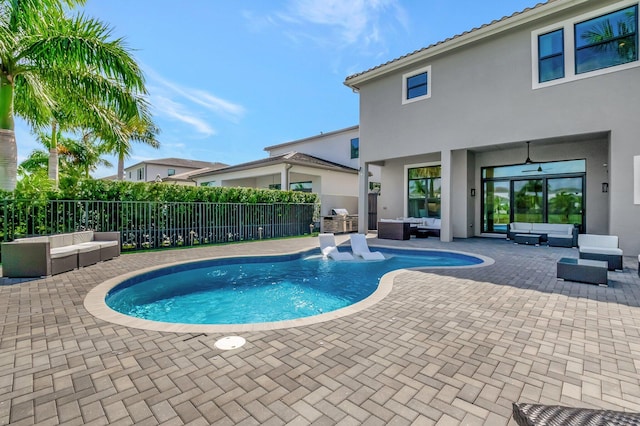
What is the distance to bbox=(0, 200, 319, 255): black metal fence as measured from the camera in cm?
822

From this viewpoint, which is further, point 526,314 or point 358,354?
point 526,314

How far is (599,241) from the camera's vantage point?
710 cm

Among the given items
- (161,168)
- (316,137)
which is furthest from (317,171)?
(161,168)

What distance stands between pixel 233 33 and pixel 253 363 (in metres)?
12.2

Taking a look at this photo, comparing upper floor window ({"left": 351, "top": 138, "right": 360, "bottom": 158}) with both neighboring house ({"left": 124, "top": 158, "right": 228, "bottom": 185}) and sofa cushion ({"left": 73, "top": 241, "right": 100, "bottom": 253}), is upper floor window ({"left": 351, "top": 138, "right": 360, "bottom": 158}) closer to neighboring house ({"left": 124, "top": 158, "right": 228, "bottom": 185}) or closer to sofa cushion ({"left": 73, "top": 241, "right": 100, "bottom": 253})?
sofa cushion ({"left": 73, "top": 241, "right": 100, "bottom": 253})

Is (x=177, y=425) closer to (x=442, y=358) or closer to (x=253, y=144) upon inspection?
(x=442, y=358)

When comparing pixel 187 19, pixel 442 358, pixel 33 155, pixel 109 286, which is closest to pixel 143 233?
pixel 109 286

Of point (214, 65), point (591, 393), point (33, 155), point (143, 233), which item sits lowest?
point (591, 393)

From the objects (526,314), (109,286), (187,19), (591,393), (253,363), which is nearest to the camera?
(591,393)

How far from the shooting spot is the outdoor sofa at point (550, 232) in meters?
10.5

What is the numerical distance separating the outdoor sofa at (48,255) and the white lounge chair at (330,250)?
19.9 ft

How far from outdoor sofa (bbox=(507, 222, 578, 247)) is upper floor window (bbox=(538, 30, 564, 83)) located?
536cm

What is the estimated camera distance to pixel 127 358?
2.83 metres

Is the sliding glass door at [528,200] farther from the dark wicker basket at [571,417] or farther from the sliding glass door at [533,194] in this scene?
the dark wicker basket at [571,417]
